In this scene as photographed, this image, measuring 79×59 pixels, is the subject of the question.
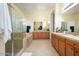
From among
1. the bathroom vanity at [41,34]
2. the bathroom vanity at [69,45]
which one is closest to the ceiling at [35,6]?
the bathroom vanity at [41,34]

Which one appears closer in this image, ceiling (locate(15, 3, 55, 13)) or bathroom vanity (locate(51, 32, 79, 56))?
bathroom vanity (locate(51, 32, 79, 56))

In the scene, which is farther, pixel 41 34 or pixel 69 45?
pixel 41 34

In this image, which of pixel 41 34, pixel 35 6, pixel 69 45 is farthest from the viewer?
A: pixel 41 34

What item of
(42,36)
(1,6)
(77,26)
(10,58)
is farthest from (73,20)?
(10,58)

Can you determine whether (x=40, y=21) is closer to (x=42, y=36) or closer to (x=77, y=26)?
(x=42, y=36)

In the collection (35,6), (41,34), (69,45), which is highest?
(35,6)

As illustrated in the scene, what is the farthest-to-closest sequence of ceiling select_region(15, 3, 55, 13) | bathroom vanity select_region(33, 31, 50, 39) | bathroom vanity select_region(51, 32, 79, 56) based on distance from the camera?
bathroom vanity select_region(33, 31, 50, 39) → ceiling select_region(15, 3, 55, 13) → bathroom vanity select_region(51, 32, 79, 56)

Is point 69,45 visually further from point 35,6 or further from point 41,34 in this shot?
point 41,34

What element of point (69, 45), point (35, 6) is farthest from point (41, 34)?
point (69, 45)

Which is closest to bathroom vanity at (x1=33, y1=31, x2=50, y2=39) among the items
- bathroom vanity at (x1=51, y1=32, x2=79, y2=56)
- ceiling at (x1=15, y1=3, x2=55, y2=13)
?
ceiling at (x1=15, y1=3, x2=55, y2=13)

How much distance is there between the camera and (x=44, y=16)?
11797 mm

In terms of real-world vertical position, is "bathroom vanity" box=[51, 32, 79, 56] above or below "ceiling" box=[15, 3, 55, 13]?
below

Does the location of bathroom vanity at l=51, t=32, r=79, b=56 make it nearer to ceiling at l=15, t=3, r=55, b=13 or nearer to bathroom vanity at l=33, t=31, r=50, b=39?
ceiling at l=15, t=3, r=55, b=13

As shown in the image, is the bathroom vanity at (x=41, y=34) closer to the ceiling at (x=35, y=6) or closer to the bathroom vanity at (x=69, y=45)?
the ceiling at (x=35, y=6)
